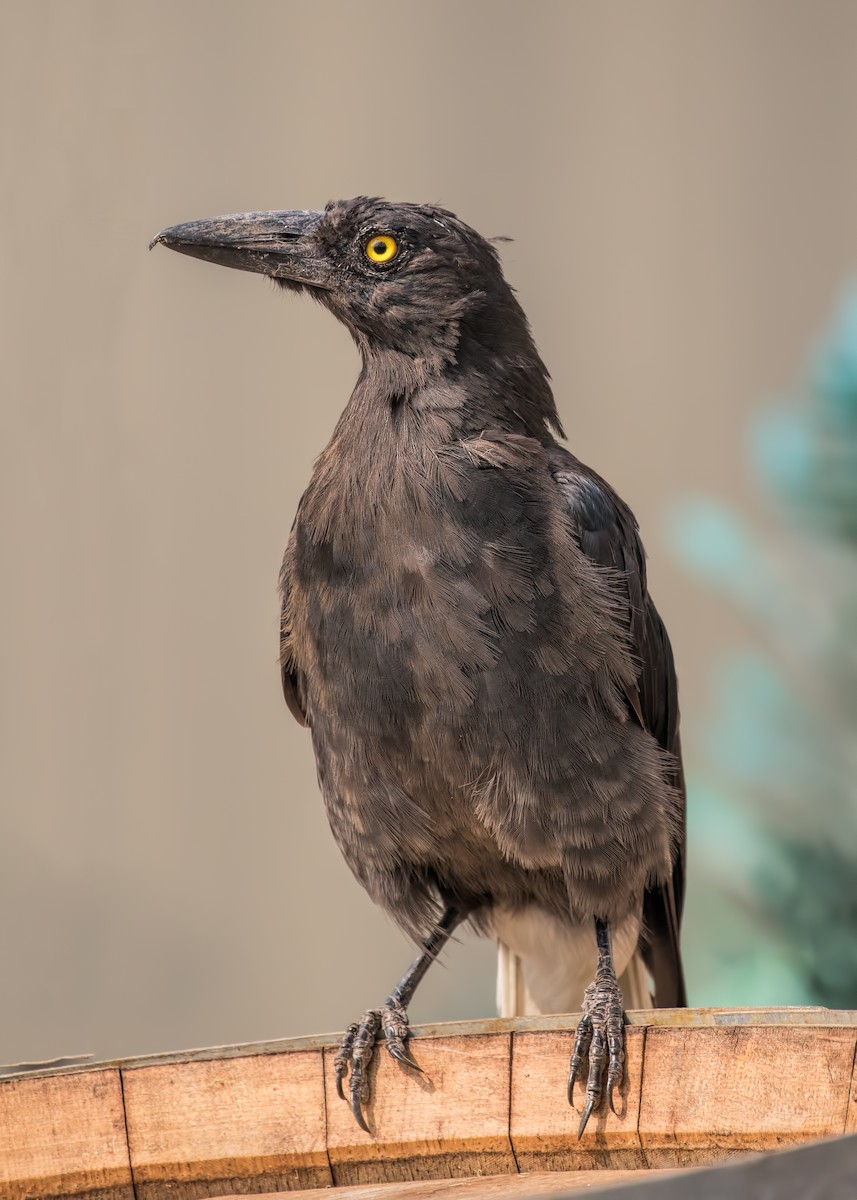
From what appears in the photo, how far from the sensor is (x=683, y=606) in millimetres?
5703

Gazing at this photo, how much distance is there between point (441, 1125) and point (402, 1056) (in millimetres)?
192

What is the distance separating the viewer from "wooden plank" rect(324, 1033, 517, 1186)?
2199 millimetres

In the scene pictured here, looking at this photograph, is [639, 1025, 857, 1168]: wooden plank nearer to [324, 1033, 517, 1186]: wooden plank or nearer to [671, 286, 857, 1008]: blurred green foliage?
[324, 1033, 517, 1186]: wooden plank

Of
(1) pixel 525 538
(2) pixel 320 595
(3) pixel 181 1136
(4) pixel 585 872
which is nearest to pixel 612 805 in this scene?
(4) pixel 585 872

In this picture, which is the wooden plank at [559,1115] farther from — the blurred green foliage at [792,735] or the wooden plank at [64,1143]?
the blurred green foliage at [792,735]

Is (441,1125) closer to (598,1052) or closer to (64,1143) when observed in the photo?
(598,1052)

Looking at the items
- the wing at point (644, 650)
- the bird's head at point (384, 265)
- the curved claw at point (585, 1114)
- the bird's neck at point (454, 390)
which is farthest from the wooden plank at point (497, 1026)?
the bird's head at point (384, 265)

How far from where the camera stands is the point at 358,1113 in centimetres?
230

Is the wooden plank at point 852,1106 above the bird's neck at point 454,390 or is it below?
below

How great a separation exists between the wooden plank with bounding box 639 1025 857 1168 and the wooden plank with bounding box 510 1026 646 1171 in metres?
0.04

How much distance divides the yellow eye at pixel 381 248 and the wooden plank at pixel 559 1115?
1.66 metres

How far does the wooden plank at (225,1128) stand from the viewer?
7.32ft

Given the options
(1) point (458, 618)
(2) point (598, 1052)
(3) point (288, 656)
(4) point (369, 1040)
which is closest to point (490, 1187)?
(2) point (598, 1052)

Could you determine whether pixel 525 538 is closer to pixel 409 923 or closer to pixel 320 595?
pixel 320 595
